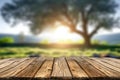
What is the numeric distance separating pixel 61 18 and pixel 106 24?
219 inches

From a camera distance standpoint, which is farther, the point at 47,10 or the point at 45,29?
the point at 45,29

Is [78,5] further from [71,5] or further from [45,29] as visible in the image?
[45,29]

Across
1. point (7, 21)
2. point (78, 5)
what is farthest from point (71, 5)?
point (7, 21)

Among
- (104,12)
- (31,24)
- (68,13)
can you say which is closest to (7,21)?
(31,24)

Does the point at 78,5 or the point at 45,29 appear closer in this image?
the point at 78,5

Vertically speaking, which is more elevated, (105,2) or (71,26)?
(105,2)

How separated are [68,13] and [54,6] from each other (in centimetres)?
256

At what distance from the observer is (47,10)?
3058cm

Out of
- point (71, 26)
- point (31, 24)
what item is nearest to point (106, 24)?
point (71, 26)

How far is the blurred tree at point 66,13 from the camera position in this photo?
99.3 feet

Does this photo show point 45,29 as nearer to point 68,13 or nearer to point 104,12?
point 68,13

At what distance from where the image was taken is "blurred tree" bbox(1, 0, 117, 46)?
30267mm

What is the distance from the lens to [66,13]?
31.7 m

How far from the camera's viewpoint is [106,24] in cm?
3209
